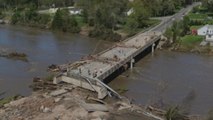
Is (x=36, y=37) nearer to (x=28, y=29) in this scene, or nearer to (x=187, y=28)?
(x=28, y=29)

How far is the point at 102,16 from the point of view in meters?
71.4

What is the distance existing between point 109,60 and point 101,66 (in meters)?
2.66

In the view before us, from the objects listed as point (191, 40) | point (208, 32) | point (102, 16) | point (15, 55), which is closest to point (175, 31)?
point (191, 40)

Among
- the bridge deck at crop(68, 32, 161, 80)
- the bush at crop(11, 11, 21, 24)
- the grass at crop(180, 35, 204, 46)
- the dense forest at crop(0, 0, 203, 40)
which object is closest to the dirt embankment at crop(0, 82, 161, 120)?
the bridge deck at crop(68, 32, 161, 80)

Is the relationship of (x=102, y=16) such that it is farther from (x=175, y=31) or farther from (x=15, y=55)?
(x=15, y=55)

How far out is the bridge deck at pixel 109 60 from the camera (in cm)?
4150

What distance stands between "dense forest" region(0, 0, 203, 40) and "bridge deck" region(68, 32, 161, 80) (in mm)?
8921

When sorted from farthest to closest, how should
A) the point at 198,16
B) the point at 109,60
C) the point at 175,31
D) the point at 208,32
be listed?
1. the point at 198,16
2. the point at 175,31
3. the point at 208,32
4. the point at 109,60

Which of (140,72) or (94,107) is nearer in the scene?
(94,107)

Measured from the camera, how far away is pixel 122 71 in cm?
4812

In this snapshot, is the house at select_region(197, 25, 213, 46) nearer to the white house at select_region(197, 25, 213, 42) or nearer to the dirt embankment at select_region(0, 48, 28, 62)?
the white house at select_region(197, 25, 213, 42)

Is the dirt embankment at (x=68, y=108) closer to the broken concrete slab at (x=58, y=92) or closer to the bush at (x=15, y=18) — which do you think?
the broken concrete slab at (x=58, y=92)

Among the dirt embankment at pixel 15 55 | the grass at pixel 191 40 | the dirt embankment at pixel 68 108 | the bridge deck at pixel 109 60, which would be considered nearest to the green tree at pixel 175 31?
the grass at pixel 191 40

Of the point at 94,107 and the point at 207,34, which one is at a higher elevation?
the point at 207,34
